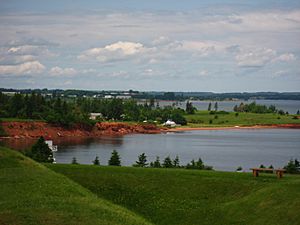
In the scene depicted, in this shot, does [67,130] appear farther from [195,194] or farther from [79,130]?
[195,194]

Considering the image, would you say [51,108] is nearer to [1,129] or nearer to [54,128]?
[54,128]

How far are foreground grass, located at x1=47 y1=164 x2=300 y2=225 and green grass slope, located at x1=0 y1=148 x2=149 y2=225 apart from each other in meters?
2.20

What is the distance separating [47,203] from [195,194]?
830cm

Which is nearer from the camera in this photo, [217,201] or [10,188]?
[10,188]

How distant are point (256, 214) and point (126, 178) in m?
8.57

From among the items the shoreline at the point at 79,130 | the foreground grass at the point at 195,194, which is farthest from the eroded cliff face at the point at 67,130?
the foreground grass at the point at 195,194

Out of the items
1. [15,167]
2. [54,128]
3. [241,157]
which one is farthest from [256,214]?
[54,128]

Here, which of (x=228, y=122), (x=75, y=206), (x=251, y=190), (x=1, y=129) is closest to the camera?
(x=75, y=206)

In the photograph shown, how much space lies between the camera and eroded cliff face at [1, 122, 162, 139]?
374 feet

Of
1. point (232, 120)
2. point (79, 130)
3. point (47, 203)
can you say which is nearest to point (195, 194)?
point (47, 203)

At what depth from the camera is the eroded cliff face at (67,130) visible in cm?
11400

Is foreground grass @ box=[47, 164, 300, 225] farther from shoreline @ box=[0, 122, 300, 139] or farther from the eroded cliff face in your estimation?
the eroded cliff face

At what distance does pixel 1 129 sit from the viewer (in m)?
105

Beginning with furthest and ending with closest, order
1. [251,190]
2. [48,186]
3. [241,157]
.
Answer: [241,157]
[251,190]
[48,186]
